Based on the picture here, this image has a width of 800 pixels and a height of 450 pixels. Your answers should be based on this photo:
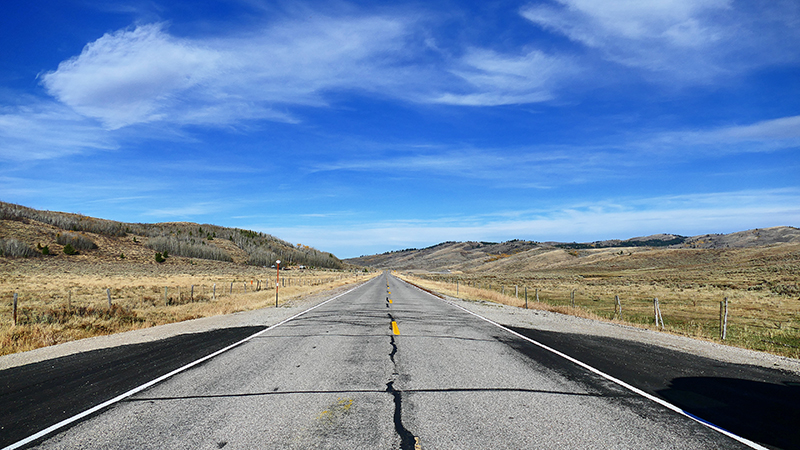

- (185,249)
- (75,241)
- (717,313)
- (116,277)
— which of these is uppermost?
(75,241)

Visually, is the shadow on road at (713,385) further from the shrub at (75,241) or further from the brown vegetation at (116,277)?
the shrub at (75,241)

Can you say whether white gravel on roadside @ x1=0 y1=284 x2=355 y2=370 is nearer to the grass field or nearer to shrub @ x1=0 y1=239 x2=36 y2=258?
the grass field

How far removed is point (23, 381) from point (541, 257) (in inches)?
5447

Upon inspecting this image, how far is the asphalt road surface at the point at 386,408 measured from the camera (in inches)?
166

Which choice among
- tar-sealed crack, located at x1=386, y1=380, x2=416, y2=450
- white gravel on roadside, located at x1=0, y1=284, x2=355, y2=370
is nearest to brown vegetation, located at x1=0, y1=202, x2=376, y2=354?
white gravel on roadside, located at x1=0, y1=284, x2=355, y2=370

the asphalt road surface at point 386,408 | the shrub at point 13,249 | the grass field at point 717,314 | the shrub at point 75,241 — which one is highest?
the shrub at point 75,241

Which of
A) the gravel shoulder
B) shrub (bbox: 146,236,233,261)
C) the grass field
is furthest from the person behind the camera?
shrub (bbox: 146,236,233,261)

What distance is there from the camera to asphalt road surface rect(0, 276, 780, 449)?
422 cm

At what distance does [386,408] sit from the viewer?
5.18 metres

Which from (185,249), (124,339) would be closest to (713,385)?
(124,339)

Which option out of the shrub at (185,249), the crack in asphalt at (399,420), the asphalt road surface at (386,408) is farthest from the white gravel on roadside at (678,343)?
the shrub at (185,249)

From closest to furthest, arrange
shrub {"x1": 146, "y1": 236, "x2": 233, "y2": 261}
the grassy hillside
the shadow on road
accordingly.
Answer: the shadow on road < the grassy hillside < shrub {"x1": 146, "y1": 236, "x2": 233, "y2": 261}

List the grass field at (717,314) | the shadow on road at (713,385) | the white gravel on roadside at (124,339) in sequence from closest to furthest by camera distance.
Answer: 1. the shadow on road at (713,385)
2. the white gravel on roadside at (124,339)
3. the grass field at (717,314)

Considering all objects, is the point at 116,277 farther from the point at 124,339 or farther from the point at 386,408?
the point at 386,408
